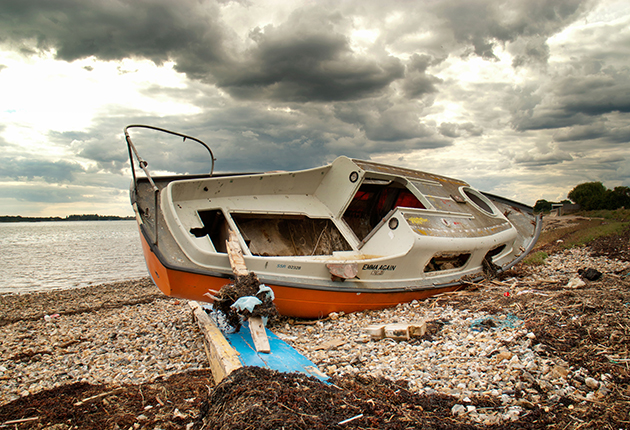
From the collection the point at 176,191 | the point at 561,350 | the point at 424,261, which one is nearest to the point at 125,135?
the point at 176,191

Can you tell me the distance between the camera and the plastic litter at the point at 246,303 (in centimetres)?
449

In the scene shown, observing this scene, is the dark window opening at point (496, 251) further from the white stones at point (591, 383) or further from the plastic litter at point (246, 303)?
the plastic litter at point (246, 303)

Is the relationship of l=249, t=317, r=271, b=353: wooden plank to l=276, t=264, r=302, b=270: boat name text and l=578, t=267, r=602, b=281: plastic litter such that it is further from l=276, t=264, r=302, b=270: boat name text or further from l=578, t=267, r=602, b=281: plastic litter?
l=578, t=267, r=602, b=281: plastic litter

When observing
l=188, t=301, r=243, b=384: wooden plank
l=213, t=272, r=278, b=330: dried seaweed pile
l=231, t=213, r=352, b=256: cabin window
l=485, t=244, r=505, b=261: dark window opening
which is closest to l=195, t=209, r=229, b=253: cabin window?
l=231, t=213, r=352, b=256: cabin window

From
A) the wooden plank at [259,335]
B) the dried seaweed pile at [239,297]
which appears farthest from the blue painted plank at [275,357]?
the dried seaweed pile at [239,297]

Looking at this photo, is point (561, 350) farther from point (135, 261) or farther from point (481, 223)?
point (135, 261)

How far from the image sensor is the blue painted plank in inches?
145

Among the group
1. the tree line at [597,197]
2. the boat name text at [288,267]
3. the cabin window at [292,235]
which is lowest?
the tree line at [597,197]

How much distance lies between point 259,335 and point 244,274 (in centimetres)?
95

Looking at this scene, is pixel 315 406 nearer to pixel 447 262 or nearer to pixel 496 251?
pixel 447 262

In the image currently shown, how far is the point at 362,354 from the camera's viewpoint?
4.22 meters

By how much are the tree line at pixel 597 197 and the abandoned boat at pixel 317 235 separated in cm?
4398

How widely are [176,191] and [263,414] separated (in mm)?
4827

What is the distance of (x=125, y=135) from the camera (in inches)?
243
